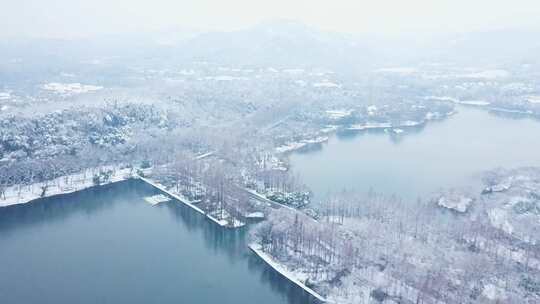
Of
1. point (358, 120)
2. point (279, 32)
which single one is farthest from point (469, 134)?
point (279, 32)

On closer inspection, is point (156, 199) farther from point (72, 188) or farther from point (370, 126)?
point (370, 126)

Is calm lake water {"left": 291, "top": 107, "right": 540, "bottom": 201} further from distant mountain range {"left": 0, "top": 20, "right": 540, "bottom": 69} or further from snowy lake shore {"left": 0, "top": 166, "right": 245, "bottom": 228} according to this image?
distant mountain range {"left": 0, "top": 20, "right": 540, "bottom": 69}

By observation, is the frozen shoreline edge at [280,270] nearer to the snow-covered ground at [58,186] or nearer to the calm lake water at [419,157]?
the calm lake water at [419,157]

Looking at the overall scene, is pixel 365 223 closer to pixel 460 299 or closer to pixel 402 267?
pixel 402 267

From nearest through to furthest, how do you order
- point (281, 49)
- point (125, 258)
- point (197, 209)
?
point (125, 258), point (197, 209), point (281, 49)

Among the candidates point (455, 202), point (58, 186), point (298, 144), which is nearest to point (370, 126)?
point (298, 144)

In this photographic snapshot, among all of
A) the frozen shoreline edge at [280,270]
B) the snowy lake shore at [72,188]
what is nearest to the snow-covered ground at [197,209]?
the snowy lake shore at [72,188]

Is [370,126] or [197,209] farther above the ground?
[370,126]

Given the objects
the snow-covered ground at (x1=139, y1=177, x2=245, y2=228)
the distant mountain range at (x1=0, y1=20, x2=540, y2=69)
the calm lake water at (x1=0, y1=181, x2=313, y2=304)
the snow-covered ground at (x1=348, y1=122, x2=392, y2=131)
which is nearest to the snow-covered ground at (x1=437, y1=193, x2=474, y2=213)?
the snow-covered ground at (x1=139, y1=177, x2=245, y2=228)
